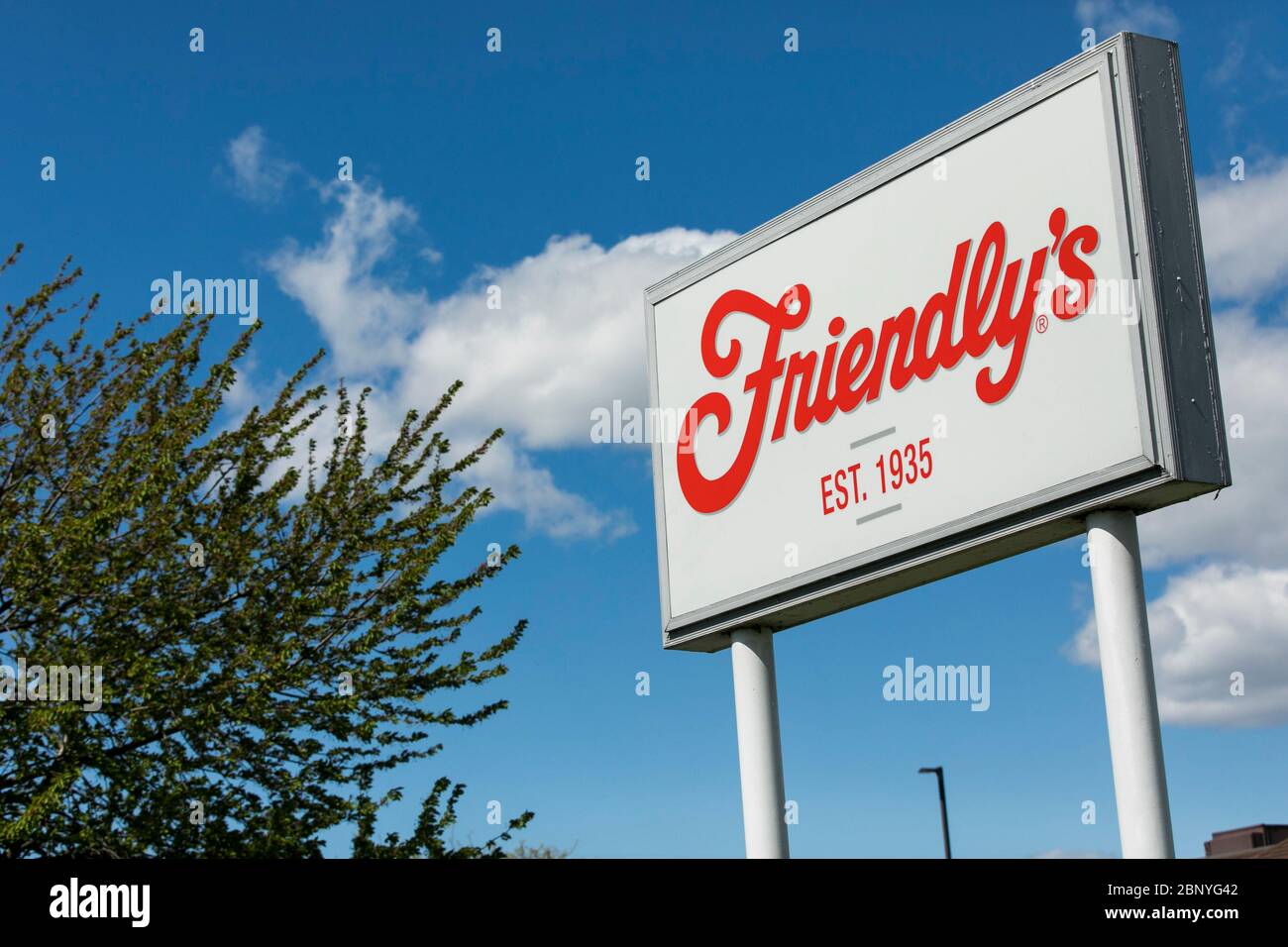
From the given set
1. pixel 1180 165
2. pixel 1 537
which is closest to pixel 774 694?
pixel 1180 165

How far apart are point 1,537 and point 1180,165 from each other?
38.2 feet

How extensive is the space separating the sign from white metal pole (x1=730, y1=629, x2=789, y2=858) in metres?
0.26

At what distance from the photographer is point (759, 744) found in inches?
484

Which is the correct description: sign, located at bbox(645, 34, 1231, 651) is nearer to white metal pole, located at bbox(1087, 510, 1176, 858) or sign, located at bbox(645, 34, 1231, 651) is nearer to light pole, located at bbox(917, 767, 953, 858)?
white metal pole, located at bbox(1087, 510, 1176, 858)

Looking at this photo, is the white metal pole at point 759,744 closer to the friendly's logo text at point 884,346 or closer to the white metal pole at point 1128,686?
the friendly's logo text at point 884,346

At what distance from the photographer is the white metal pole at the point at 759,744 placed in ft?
39.6

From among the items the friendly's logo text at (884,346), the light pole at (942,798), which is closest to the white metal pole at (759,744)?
the friendly's logo text at (884,346)

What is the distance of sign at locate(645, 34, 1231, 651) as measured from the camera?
10008 millimetres

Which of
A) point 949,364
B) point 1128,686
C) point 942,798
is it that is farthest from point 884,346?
point 942,798

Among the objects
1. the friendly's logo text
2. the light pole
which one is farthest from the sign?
the light pole
